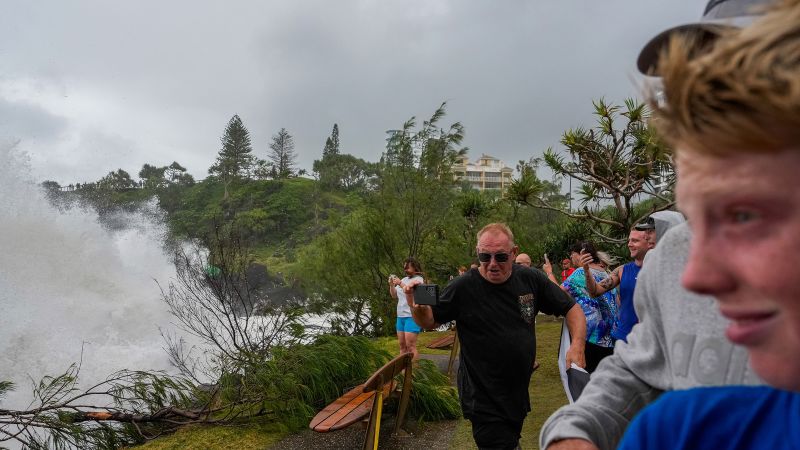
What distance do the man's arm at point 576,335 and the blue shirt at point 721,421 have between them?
235 cm

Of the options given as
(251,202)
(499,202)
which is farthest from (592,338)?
(251,202)

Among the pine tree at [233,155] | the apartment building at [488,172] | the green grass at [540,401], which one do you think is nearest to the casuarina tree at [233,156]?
the pine tree at [233,155]

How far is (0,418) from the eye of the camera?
5.92 metres

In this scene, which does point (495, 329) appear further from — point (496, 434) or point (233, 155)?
point (233, 155)

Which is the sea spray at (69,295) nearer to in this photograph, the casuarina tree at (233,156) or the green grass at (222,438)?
the green grass at (222,438)

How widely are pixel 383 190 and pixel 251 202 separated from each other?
65172 millimetres

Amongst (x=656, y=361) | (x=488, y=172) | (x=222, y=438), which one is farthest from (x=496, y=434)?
(x=488, y=172)

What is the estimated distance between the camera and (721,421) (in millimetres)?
600

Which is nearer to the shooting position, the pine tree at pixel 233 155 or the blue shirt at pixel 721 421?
the blue shirt at pixel 721 421

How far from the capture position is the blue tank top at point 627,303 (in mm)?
3783

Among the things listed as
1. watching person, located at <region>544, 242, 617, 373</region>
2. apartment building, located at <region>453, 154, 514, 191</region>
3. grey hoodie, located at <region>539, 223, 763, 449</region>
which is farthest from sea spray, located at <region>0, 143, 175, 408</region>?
apartment building, located at <region>453, 154, 514, 191</region>

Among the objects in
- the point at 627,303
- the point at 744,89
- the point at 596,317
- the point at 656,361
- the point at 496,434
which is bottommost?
the point at 496,434

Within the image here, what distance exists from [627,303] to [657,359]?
10.3 feet

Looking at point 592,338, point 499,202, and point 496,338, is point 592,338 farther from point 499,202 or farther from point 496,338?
point 499,202
